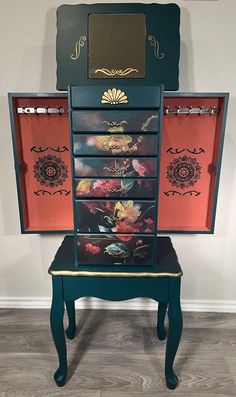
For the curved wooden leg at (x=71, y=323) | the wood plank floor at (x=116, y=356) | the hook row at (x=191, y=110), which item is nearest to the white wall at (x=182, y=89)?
the hook row at (x=191, y=110)

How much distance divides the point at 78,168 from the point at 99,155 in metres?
0.10

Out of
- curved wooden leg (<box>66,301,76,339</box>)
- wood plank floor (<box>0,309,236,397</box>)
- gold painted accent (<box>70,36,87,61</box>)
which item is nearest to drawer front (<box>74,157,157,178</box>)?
gold painted accent (<box>70,36,87,61</box>)

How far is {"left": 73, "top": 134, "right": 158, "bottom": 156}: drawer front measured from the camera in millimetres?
1103

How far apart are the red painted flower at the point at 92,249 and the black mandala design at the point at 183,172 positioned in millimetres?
621

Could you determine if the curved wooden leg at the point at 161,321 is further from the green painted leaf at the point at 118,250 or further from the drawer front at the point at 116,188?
the drawer front at the point at 116,188

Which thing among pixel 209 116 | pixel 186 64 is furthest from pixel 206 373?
pixel 186 64

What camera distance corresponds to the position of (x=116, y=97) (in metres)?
1.07

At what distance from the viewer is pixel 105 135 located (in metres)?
1.11

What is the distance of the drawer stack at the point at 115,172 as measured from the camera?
107 cm

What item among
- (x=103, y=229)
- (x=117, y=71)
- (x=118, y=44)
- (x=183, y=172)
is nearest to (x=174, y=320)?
(x=103, y=229)

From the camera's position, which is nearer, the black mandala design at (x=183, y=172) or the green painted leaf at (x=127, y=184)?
the green painted leaf at (x=127, y=184)

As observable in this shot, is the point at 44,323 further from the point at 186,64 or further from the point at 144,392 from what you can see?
the point at 186,64

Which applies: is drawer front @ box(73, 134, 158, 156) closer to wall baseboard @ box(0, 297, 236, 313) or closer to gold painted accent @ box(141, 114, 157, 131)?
gold painted accent @ box(141, 114, 157, 131)

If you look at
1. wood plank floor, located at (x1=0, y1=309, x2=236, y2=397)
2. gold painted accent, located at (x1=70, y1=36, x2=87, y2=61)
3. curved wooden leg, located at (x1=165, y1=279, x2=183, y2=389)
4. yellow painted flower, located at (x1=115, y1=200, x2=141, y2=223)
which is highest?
gold painted accent, located at (x1=70, y1=36, x2=87, y2=61)
